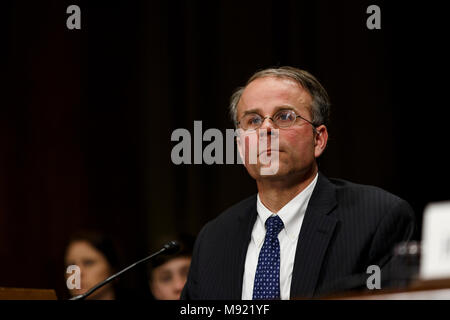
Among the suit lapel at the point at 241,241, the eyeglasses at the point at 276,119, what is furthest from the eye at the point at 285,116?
the suit lapel at the point at 241,241

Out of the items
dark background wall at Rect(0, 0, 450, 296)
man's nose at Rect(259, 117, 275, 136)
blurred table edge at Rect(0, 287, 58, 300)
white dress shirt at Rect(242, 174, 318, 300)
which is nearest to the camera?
blurred table edge at Rect(0, 287, 58, 300)

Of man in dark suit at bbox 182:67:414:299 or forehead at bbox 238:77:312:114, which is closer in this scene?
man in dark suit at bbox 182:67:414:299

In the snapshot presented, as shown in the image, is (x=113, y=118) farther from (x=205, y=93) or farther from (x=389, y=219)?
(x=389, y=219)

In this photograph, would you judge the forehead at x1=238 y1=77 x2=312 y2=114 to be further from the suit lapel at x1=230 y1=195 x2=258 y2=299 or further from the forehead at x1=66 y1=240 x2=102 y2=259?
the forehead at x1=66 y1=240 x2=102 y2=259

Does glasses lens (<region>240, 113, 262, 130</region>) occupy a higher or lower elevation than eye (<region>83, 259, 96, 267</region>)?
higher

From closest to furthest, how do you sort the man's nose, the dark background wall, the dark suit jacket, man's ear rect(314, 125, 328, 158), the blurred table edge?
the blurred table edge
the dark suit jacket
the man's nose
man's ear rect(314, 125, 328, 158)
the dark background wall

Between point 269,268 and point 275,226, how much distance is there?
158 mm

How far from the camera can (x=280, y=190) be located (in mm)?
2189

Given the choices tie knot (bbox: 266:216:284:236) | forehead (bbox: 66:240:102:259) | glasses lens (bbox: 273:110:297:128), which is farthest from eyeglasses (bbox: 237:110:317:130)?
forehead (bbox: 66:240:102:259)

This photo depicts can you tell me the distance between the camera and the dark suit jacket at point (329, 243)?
6.22 ft

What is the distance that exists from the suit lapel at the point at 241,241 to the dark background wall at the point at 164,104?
1.20 meters

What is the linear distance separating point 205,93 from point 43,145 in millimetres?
1189

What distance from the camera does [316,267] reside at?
1.92 meters

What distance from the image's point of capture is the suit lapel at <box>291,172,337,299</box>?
1.91m
